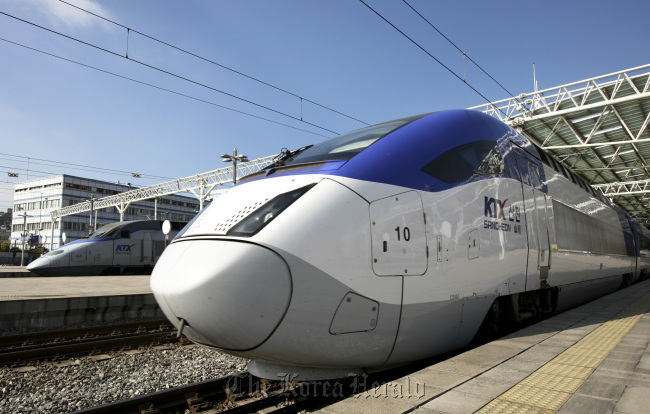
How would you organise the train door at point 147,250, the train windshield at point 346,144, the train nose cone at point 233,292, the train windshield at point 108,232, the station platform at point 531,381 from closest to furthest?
the station platform at point 531,381 < the train nose cone at point 233,292 < the train windshield at point 346,144 < the train windshield at point 108,232 < the train door at point 147,250

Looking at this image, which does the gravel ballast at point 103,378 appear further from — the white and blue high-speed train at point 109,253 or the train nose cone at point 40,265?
the train nose cone at point 40,265

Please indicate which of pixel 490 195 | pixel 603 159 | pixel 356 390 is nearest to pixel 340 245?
pixel 356 390

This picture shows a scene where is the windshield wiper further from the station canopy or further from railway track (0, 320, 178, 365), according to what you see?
the station canopy

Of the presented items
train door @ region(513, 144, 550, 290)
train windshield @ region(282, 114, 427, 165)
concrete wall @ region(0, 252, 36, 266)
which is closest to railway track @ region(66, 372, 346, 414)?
train windshield @ region(282, 114, 427, 165)

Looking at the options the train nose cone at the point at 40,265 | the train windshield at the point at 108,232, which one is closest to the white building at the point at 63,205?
the train windshield at the point at 108,232

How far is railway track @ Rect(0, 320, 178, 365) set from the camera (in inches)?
255

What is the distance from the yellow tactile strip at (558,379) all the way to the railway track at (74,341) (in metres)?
6.15

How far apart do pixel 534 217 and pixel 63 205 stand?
72.5 meters

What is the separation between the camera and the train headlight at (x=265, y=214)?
343 cm

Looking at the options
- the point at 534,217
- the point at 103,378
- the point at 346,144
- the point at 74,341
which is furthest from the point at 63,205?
the point at 534,217

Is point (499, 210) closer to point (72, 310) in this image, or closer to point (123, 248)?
point (72, 310)

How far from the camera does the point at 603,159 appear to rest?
2459 cm

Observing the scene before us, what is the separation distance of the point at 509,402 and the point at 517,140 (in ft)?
15.3

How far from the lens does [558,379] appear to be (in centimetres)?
359
